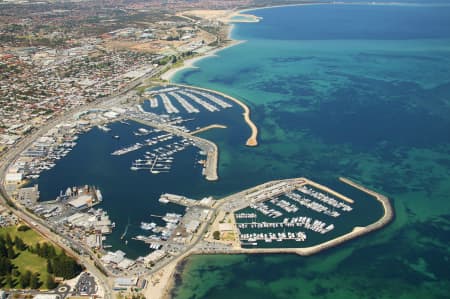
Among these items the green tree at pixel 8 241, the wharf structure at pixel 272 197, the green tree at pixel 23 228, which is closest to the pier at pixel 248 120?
the wharf structure at pixel 272 197

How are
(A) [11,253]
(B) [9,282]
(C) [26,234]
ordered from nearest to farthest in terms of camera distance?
(B) [9,282]
(A) [11,253]
(C) [26,234]

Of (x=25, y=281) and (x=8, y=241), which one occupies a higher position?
(x=8, y=241)

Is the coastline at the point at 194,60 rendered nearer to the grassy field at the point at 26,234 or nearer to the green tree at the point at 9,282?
the grassy field at the point at 26,234

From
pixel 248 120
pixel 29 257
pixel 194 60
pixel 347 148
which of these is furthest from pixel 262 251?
pixel 194 60

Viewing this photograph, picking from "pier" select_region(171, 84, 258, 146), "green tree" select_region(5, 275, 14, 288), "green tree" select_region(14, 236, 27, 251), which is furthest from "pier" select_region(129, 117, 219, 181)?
"green tree" select_region(5, 275, 14, 288)

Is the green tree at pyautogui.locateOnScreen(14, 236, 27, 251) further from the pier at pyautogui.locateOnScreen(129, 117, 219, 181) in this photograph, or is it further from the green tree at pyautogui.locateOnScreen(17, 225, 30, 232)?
the pier at pyautogui.locateOnScreen(129, 117, 219, 181)

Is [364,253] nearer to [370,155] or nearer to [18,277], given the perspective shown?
[370,155]

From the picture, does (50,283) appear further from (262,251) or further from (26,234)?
(262,251)
